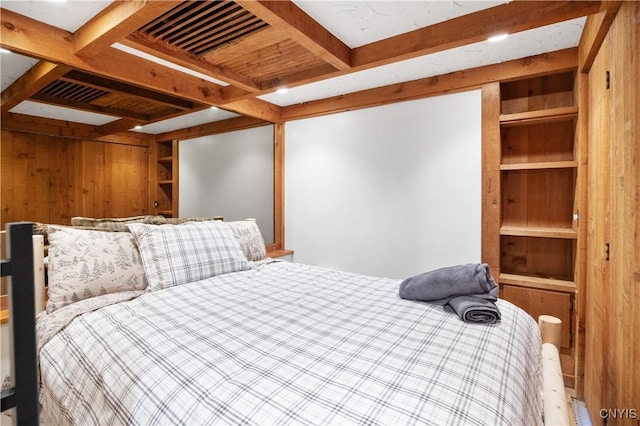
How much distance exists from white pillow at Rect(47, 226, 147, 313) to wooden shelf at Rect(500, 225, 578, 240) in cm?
256

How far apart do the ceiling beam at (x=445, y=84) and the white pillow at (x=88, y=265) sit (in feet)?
7.09

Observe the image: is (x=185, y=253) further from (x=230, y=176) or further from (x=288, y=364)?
(x=230, y=176)

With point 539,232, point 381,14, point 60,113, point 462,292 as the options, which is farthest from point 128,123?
point 539,232

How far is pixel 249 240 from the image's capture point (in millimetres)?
2562

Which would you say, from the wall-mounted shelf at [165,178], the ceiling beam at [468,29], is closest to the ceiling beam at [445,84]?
the ceiling beam at [468,29]

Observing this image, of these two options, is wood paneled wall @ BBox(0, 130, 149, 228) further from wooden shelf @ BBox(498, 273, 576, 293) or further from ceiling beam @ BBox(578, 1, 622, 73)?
ceiling beam @ BBox(578, 1, 622, 73)

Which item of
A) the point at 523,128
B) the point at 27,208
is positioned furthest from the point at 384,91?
the point at 27,208

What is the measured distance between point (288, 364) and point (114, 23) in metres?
1.74

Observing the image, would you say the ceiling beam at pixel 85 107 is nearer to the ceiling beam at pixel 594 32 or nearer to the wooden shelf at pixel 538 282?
the ceiling beam at pixel 594 32

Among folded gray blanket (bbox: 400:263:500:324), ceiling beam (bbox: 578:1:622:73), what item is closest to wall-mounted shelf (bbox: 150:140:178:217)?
folded gray blanket (bbox: 400:263:500:324)

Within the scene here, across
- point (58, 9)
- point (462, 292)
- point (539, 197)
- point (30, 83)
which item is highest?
point (58, 9)

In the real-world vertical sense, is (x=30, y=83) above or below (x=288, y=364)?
above

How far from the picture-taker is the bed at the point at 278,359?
0.82 meters

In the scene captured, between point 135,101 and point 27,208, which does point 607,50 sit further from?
point 27,208
